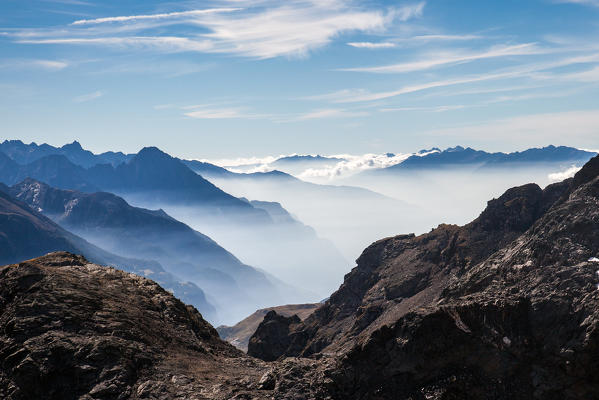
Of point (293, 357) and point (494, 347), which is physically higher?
point (494, 347)

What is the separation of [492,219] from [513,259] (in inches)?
2817

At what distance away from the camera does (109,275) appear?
47.2 meters

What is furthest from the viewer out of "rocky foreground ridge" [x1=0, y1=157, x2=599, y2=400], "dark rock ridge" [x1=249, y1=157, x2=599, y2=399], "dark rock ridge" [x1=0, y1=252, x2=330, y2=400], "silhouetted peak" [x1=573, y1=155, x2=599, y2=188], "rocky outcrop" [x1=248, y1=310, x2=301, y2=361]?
"rocky outcrop" [x1=248, y1=310, x2=301, y2=361]

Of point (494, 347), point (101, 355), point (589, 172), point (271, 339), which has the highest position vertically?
point (589, 172)

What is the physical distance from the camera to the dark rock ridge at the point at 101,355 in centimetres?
3195

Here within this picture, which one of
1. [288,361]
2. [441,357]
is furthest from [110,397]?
[441,357]

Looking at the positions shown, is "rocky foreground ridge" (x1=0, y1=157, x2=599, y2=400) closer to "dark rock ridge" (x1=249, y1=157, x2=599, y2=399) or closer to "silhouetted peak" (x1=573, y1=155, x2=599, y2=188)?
"dark rock ridge" (x1=249, y1=157, x2=599, y2=399)

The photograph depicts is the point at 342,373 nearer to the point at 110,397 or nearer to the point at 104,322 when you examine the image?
the point at 110,397

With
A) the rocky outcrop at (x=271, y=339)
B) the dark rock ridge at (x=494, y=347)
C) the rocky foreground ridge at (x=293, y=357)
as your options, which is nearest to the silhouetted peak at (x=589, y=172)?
the dark rock ridge at (x=494, y=347)

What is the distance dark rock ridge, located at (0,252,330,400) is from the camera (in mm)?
31953

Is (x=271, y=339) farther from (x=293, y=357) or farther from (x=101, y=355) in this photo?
(x=101, y=355)

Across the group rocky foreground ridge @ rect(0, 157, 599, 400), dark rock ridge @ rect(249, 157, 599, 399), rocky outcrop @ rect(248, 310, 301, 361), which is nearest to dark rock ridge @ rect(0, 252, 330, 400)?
rocky foreground ridge @ rect(0, 157, 599, 400)

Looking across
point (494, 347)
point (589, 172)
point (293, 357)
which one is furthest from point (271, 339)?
point (494, 347)

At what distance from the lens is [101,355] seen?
33625mm
